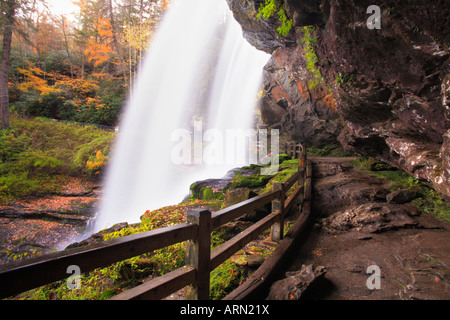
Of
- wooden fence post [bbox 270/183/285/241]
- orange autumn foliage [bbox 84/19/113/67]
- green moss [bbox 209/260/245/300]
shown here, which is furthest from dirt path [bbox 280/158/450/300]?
orange autumn foliage [bbox 84/19/113/67]

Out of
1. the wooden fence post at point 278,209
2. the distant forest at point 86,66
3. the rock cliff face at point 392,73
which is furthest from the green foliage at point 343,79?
the distant forest at point 86,66

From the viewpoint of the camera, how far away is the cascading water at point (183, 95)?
855 inches

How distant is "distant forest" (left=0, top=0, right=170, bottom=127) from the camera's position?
22.4 metres

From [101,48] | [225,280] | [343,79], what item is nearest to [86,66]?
[101,48]

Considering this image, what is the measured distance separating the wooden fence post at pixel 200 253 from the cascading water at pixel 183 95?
663 inches

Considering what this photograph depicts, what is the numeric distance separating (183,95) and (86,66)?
40.9ft

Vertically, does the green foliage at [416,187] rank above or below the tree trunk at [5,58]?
below

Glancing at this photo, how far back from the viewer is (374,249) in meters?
4.08

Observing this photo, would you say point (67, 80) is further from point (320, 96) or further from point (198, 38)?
point (320, 96)

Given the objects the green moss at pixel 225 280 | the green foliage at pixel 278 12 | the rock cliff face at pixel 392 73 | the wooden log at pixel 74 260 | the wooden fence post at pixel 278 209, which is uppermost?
the green foliage at pixel 278 12

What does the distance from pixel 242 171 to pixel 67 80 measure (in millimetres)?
24414

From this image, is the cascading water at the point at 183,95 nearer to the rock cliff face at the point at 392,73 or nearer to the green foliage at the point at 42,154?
the green foliage at the point at 42,154

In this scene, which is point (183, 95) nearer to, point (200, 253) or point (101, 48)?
point (101, 48)

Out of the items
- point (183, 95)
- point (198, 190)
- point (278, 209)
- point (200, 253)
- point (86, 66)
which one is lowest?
point (198, 190)
